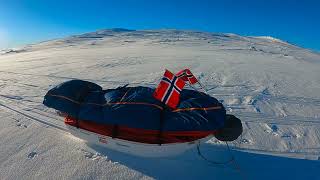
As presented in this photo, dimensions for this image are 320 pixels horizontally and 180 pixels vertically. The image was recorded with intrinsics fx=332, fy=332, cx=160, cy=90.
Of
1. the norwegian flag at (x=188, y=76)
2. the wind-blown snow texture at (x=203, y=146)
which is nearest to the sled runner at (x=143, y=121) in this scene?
the wind-blown snow texture at (x=203, y=146)

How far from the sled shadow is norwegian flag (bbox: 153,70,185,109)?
0.84 m

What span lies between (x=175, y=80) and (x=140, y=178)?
4.24 ft

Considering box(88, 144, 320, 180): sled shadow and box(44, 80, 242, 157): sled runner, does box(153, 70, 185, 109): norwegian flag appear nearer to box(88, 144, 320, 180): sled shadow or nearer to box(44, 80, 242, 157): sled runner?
box(44, 80, 242, 157): sled runner

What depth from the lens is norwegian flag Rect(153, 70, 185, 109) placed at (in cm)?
412

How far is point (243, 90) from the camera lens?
348 inches

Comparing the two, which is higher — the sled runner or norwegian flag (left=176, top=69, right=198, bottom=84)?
norwegian flag (left=176, top=69, right=198, bottom=84)

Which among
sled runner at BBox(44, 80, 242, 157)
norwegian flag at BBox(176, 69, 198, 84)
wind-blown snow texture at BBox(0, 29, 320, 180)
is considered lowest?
wind-blown snow texture at BBox(0, 29, 320, 180)

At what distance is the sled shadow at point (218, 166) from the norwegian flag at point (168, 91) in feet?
2.76

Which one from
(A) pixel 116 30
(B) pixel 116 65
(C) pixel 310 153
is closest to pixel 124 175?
(C) pixel 310 153

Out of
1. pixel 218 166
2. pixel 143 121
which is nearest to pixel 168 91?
pixel 143 121

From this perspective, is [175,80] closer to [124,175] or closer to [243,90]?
[124,175]

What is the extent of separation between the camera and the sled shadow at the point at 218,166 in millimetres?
4211

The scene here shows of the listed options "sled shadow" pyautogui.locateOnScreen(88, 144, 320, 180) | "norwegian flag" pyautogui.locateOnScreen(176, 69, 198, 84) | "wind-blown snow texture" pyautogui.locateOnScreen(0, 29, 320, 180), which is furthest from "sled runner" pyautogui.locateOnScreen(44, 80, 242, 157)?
"norwegian flag" pyautogui.locateOnScreen(176, 69, 198, 84)

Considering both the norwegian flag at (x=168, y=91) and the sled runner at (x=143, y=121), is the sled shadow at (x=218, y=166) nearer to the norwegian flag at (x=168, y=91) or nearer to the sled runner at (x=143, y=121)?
the sled runner at (x=143, y=121)
